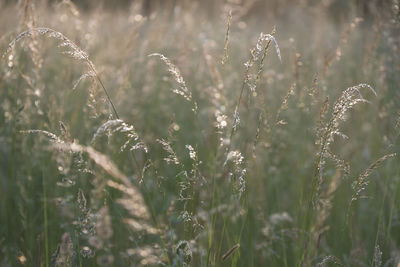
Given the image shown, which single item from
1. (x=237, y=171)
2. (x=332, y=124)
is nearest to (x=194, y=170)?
(x=237, y=171)

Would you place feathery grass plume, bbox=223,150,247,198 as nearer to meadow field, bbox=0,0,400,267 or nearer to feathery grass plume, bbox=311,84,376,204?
meadow field, bbox=0,0,400,267

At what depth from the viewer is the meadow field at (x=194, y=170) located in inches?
52.2

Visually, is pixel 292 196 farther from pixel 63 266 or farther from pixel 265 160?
pixel 63 266

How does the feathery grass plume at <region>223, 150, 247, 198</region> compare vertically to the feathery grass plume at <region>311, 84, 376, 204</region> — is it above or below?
below

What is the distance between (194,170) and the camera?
1.31m

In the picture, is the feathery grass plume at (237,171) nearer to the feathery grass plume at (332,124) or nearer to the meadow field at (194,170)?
the meadow field at (194,170)

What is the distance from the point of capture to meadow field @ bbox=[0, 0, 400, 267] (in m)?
1.33

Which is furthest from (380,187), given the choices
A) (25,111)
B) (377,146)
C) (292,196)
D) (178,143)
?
(25,111)

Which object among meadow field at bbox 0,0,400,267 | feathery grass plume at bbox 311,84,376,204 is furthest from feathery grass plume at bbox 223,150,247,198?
feathery grass plume at bbox 311,84,376,204

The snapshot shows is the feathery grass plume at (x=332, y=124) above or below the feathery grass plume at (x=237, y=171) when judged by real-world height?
above

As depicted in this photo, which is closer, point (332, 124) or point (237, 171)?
point (332, 124)

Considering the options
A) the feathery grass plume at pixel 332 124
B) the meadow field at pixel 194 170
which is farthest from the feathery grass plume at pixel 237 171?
the feathery grass plume at pixel 332 124

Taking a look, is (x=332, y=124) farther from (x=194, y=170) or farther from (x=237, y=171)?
(x=194, y=170)

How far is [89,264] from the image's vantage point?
163 centimetres
